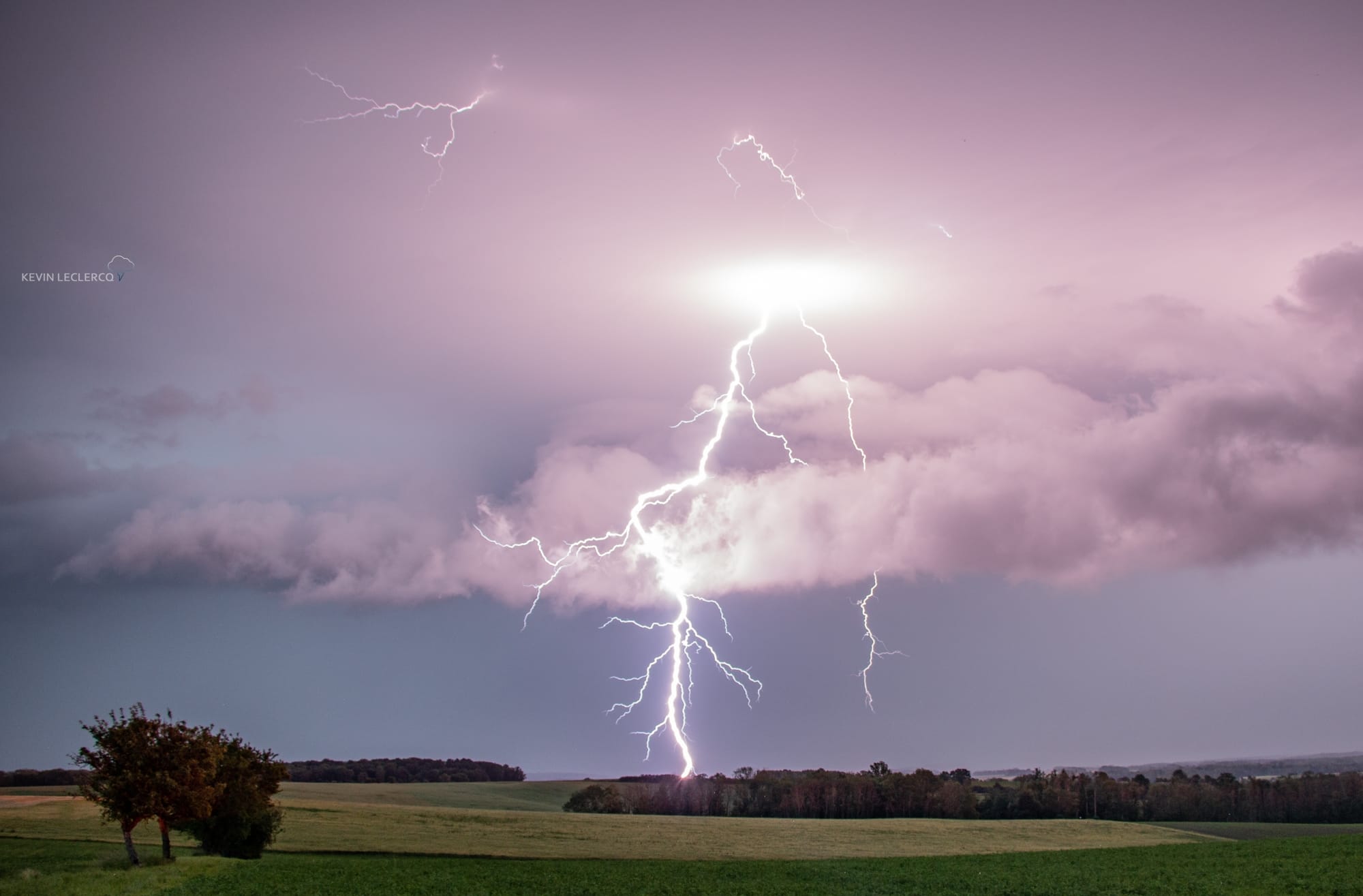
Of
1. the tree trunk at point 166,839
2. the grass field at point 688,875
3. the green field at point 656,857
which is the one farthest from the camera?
the tree trunk at point 166,839

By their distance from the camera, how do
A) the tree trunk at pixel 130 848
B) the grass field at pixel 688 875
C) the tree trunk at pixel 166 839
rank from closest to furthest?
the grass field at pixel 688 875, the tree trunk at pixel 130 848, the tree trunk at pixel 166 839

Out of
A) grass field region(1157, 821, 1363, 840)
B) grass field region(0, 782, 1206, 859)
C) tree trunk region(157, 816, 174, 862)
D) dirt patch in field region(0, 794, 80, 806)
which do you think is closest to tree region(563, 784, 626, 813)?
grass field region(0, 782, 1206, 859)

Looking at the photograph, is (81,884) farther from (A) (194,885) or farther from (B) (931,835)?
(B) (931,835)

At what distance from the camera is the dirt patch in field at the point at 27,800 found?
47375 mm

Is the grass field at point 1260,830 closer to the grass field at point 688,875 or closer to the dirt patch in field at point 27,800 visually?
the grass field at point 688,875

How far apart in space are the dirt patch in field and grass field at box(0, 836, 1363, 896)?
14032 mm

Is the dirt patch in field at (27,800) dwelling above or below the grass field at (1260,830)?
above

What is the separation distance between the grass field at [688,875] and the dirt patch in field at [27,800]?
14032mm

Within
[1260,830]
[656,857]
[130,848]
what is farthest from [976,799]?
[130,848]

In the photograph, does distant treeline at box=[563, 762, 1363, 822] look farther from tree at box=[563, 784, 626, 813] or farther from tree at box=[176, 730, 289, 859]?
tree at box=[176, 730, 289, 859]

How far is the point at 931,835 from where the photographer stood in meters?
45.3

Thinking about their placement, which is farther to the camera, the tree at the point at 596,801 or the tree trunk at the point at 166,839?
the tree at the point at 596,801

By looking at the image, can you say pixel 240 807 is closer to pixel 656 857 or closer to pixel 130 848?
pixel 130 848

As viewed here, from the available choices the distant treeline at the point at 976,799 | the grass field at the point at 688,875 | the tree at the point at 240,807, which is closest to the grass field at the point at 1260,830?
the distant treeline at the point at 976,799
